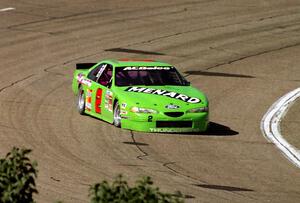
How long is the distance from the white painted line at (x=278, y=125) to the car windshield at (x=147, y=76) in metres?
1.96

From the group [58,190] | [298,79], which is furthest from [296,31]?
[58,190]

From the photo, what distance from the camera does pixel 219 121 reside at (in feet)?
70.3

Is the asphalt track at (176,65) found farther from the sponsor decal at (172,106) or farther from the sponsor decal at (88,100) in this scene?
the sponsor decal at (172,106)

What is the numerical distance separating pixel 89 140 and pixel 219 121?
3691mm

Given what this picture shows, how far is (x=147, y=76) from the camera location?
21234 millimetres

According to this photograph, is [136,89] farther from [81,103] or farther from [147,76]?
[81,103]

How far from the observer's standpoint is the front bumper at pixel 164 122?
19.6 metres

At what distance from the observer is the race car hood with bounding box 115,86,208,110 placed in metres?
19.8

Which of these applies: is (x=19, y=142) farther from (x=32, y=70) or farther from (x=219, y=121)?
(x=32, y=70)

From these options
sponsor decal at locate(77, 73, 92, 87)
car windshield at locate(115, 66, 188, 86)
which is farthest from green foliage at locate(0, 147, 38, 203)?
sponsor decal at locate(77, 73, 92, 87)

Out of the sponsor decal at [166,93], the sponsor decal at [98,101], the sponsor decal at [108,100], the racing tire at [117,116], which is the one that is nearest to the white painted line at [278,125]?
the sponsor decal at [166,93]

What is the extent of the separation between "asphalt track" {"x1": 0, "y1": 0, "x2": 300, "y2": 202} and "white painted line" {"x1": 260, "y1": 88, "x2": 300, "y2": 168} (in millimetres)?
211

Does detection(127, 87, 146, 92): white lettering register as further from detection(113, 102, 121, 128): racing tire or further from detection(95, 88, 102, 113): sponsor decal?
detection(95, 88, 102, 113): sponsor decal

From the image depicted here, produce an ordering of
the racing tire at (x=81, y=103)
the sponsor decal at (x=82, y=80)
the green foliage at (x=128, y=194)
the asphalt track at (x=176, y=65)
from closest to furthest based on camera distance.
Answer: the green foliage at (x=128, y=194), the asphalt track at (x=176, y=65), the racing tire at (x=81, y=103), the sponsor decal at (x=82, y=80)
